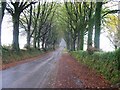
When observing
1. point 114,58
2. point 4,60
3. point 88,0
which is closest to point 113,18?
point 88,0

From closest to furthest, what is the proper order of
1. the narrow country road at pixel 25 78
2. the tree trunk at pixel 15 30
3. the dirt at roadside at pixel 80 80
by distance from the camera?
the narrow country road at pixel 25 78
the dirt at roadside at pixel 80 80
the tree trunk at pixel 15 30

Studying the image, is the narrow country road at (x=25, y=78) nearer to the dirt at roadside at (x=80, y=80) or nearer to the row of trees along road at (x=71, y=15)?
the dirt at roadside at (x=80, y=80)

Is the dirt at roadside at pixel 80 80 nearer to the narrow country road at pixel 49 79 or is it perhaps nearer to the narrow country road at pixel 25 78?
the narrow country road at pixel 49 79

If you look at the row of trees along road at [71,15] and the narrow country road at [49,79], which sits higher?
the row of trees along road at [71,15]

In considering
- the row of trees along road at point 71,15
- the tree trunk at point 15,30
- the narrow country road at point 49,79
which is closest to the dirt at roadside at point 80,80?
the narrow country road at point 49,79

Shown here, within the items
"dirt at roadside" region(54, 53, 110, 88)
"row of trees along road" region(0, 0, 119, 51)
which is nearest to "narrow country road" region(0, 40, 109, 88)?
"dirt at roadside" region(54, 53, 110, 88)

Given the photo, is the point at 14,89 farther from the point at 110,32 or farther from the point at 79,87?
the point at 110,32

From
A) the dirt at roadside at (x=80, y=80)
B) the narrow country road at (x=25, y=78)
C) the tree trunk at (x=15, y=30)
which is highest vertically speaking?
the tree trunk at (x=15, y=30)

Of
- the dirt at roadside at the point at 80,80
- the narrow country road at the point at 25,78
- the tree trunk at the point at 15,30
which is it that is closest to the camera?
the narrow country road at the point at 25,78

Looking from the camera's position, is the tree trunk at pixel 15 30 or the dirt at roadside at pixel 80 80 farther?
the tree trunk at pixel 15 30

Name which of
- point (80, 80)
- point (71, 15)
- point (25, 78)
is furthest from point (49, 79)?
point (71, 15)

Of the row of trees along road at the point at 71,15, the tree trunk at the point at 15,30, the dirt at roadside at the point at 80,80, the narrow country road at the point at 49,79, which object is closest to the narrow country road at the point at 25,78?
the narrow country road at the point at 49,79

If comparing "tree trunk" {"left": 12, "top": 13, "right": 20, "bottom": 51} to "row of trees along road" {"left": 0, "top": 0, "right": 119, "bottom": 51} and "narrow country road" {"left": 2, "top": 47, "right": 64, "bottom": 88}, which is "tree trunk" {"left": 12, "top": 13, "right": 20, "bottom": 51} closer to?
"row of trees along road" {"left": 0, "top": 0, "right": 119, "bottom": 51}

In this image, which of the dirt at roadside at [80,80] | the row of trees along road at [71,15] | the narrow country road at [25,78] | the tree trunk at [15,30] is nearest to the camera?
the narrow country road at [25,78]
